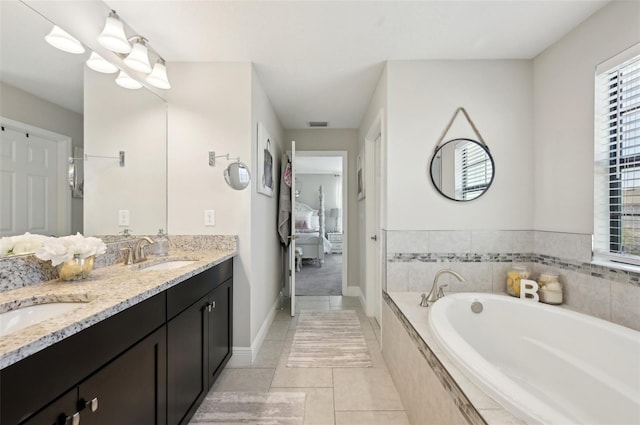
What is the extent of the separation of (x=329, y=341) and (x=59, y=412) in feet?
6.76

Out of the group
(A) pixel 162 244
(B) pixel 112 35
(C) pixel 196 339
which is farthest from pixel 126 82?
(C) pixel 196 339

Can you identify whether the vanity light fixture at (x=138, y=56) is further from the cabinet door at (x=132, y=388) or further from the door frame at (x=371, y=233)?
the door frame at (x=371, y=233)

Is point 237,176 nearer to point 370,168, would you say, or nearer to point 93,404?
point 93,404

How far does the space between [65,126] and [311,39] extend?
5.04 ft

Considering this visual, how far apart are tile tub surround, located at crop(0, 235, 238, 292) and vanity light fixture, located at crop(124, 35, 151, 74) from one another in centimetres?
111

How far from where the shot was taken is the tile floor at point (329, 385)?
1.63 metres

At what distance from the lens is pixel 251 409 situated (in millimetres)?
1675

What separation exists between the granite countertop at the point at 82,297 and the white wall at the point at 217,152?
553 millimetres

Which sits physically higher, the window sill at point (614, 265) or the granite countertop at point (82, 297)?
the window sill at point (614, 265)

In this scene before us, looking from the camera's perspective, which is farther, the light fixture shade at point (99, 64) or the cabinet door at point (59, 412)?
the light fixture shade at point (99, 64)

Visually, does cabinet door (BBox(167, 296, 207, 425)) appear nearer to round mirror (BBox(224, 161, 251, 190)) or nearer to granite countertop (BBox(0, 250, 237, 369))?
granite countertop (BBox(0, 250, 237, 369))

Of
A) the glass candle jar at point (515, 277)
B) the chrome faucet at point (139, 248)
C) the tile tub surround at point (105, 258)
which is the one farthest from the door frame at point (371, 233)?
the chrome faucet at point (139, 248)

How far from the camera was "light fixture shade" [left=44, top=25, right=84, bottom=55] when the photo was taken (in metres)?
1.34

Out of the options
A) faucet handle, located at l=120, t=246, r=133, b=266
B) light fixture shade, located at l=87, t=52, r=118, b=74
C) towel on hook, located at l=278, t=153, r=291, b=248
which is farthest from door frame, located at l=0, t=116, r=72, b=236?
towel on hook, located at l=278, t=153, r=291, b=248
